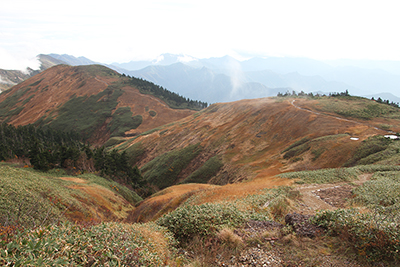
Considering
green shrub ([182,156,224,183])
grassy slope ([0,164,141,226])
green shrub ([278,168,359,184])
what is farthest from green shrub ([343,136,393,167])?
grassy slope ([0,164,141,226])

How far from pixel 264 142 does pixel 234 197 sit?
39.1 metres

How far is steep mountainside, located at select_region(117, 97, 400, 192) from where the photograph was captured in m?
36.9

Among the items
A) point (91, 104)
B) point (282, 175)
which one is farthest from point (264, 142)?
point (91, 104)

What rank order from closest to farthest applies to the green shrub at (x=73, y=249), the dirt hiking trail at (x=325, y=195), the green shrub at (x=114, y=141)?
the green shrub at (x=73, y=249) → the dirt hiking trail at (x=325, y=195) → the green shrub at (x=114, y=141)

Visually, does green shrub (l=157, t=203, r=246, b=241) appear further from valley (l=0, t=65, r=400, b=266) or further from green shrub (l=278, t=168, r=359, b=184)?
green shrub (l=278, t=168, r=359, b=184)

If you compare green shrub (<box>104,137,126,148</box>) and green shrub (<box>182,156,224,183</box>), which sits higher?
green shrub (<box>182,156,224,183</box>)

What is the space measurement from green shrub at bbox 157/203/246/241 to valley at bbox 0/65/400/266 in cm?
7

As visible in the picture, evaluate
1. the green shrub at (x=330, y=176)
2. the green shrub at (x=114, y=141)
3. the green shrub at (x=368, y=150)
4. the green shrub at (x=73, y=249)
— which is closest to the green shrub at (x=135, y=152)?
the green shrub at (x=114, y=141)

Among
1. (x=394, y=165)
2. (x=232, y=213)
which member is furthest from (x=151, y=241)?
(x=394, y=165)

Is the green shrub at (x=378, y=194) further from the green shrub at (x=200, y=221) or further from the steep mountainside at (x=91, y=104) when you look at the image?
the steep mountainside at (x=91, y=104)

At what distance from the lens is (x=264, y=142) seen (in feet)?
176

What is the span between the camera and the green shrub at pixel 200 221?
9594 mm

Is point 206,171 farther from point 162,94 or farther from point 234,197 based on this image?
point 162,94

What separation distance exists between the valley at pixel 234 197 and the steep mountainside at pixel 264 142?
1.09ft
